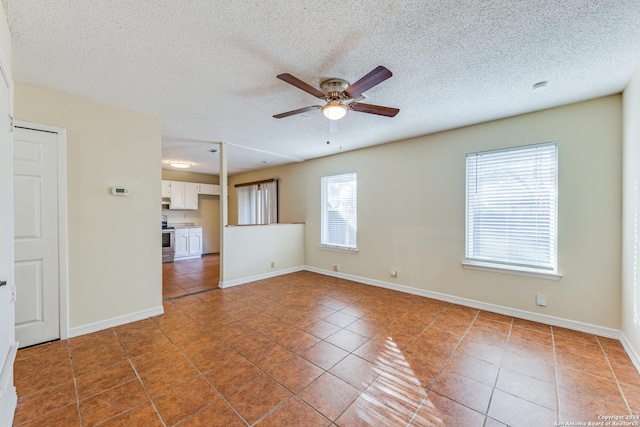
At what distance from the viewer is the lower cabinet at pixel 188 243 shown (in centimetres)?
701

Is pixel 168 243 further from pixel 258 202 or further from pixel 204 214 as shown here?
pixel 258 202

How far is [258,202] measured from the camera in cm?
683

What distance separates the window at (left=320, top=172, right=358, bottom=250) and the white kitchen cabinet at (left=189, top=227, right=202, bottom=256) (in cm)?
415

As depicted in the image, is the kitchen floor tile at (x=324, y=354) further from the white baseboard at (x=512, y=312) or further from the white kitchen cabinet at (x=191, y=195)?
the white kitchen cabinet at (x=191, y=195)

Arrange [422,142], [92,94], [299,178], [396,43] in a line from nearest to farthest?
[396,43], [92,94], [422,142], [299,178]

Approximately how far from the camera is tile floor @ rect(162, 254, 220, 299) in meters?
4.22

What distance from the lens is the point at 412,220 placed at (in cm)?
409

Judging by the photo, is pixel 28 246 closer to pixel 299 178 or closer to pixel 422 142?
pixel 299 178

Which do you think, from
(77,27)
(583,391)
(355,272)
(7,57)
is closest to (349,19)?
(77,27)

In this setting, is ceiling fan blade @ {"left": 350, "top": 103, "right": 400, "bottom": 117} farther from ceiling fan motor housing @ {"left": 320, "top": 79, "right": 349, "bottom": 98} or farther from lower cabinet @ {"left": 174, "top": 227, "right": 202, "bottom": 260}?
lower cabinet @ {"left": 174, "top": 227, "right": 202, "bottom": 260}

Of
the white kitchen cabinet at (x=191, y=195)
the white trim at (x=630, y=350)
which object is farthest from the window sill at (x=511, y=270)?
the white kitchen cabinet at (x=191, y=195)

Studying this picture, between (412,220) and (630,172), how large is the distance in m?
2.28

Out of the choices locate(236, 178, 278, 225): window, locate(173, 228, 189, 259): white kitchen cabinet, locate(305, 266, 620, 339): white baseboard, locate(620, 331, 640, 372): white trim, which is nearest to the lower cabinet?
locate(173, 228, 189, 259): white kitchen cabinet

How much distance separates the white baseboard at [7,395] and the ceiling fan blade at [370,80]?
2714 millimetres
